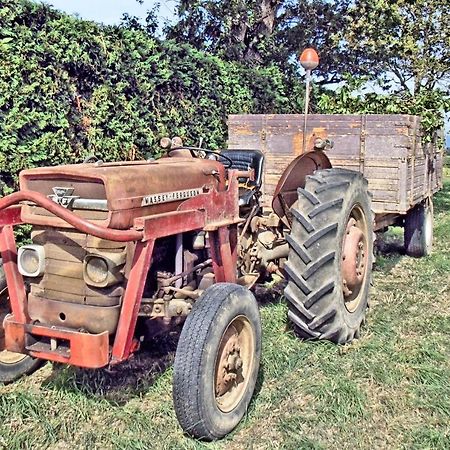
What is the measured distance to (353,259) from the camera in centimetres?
367

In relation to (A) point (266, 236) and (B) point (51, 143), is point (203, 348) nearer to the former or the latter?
(A) point (266, 236)

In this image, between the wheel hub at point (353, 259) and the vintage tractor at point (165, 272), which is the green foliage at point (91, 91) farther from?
the wheel hub at point (353, 259)

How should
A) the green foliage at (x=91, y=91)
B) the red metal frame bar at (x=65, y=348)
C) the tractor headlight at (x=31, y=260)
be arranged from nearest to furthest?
the red metal frame bar at (x=65, y=348), the tractor headlight at (x=31, y=260), the green foliage at (x=91, y=91)

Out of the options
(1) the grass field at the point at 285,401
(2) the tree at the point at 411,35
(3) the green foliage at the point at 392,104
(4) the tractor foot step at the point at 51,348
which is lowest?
(1) the grass field at the point at 285,401

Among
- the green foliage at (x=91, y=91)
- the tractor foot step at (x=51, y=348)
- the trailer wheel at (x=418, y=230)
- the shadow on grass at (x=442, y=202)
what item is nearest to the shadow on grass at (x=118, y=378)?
the tractor foot step at (x=51, y=348)

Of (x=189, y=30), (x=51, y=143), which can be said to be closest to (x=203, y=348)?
(x=51, y=143)

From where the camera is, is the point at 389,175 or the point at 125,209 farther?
the point at 389,175

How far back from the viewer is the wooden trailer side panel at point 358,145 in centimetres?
477

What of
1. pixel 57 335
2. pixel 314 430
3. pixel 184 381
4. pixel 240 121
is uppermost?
pixel 240 121

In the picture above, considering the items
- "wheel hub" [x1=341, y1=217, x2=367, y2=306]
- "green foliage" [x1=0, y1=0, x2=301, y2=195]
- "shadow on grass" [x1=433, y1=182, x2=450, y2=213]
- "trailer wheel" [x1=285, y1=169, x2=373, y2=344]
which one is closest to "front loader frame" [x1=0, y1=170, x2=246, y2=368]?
"trailer wheel" [x1=285, y1=169, x2=373, y2=344]

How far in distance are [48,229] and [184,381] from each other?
964mm

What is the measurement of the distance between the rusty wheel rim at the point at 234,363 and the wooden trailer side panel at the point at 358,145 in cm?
212

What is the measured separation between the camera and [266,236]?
411cm

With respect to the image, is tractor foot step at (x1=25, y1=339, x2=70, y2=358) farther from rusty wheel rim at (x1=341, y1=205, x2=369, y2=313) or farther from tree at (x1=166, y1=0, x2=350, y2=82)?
tree at (x1=166, y1=0, x2=350, y2=82)
